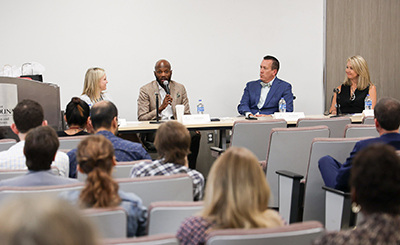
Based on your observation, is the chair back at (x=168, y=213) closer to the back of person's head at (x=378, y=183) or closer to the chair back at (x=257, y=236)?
the chair back at (x=257, y=236)

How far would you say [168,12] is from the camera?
7.54 meters

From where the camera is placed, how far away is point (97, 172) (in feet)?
6.78

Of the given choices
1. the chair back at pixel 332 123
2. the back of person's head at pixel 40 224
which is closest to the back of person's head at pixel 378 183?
the back of person's head at pixel 40 224

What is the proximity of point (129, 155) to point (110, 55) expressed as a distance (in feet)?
13.6

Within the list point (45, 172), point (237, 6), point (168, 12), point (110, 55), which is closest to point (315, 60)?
point (237, 6)

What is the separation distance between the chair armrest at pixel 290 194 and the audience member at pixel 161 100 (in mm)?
2703

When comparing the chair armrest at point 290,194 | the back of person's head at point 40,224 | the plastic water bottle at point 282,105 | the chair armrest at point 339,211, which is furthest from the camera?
the plastic water bottle at point 282,105

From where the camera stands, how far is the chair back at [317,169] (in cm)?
356

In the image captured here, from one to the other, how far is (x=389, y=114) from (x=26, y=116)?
7.46 feet

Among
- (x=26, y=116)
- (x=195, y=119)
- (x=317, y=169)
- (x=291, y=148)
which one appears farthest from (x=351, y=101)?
(x=26, y=116)

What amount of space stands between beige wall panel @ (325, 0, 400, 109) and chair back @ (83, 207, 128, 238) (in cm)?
668

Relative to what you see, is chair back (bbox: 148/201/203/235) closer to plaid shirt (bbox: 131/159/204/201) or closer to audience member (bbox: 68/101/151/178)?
plaid shirt (bbox: 131/159/204/201)

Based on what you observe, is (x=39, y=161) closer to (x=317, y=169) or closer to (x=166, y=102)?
(x=317, y=169)

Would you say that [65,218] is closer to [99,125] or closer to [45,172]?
[45,172]
